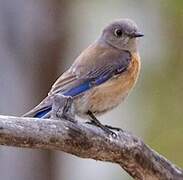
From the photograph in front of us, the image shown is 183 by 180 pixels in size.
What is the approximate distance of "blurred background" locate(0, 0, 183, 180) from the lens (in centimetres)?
839

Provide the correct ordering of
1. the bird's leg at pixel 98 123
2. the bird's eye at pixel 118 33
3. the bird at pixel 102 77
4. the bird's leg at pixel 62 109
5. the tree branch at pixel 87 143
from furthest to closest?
the bird's eye at pixel 118 33, the bird at pixel 102 77, the bird's leg at pixel 98 123, the bird's leg at pixel 62 109, the tree branch at pixel 87 143

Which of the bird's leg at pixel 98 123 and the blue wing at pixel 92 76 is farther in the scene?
the blue wing at pixel 92 76

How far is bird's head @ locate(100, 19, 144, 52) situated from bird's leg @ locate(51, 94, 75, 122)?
1.82 metres

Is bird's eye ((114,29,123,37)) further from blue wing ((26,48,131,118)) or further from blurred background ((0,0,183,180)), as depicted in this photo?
blurred background ((0,0,183,180))

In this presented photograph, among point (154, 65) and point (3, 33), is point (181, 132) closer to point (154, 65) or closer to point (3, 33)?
point (154, 65)

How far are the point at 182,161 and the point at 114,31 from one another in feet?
7.71

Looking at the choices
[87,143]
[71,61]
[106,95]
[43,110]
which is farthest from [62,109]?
[71,61]

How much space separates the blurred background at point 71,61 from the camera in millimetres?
8391

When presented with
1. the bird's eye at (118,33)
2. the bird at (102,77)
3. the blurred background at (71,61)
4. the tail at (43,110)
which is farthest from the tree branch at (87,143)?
the blurred background at (71,61)

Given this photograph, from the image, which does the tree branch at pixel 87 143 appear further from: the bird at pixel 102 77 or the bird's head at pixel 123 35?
the bird's head at pixel 123 35

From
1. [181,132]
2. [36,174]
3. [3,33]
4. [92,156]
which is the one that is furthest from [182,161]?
[92,156]

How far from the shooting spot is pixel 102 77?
682 cm

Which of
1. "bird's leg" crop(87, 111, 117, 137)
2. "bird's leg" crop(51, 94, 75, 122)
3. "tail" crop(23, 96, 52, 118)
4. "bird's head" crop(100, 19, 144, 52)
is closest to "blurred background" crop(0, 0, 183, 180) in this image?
"bird's head" crop(100, 19, 144, 52)

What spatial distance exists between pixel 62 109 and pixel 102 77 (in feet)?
4.71
